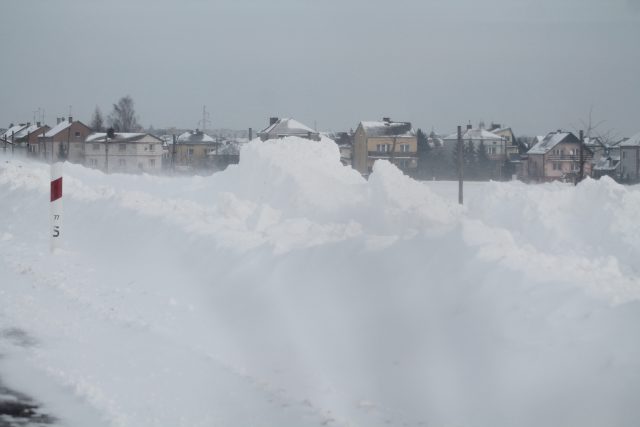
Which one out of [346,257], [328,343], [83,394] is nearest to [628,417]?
[328,343]

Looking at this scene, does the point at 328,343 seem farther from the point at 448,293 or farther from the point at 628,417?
the point at 628,417

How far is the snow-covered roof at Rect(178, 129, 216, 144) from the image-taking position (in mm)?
107812

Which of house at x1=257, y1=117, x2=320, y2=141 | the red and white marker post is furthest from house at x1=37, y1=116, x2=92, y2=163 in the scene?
the red and white marker post

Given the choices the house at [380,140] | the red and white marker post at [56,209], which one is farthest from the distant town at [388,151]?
the red and white marker post at [56,209]

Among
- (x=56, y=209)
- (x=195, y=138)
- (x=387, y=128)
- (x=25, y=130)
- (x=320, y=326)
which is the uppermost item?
(x=25, y=130)

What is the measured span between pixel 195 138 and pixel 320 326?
103 m

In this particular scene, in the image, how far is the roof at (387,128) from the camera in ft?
273

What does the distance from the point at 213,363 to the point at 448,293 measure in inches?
84.7

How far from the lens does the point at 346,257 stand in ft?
29.5

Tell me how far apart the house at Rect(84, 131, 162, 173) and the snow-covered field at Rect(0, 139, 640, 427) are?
81.3 m

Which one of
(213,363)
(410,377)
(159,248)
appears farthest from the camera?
(159,248)

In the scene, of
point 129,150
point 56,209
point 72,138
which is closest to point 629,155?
point 129,150

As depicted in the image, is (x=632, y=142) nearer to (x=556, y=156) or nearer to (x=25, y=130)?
(x=556, y=156)

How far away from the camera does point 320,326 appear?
25.2ft
